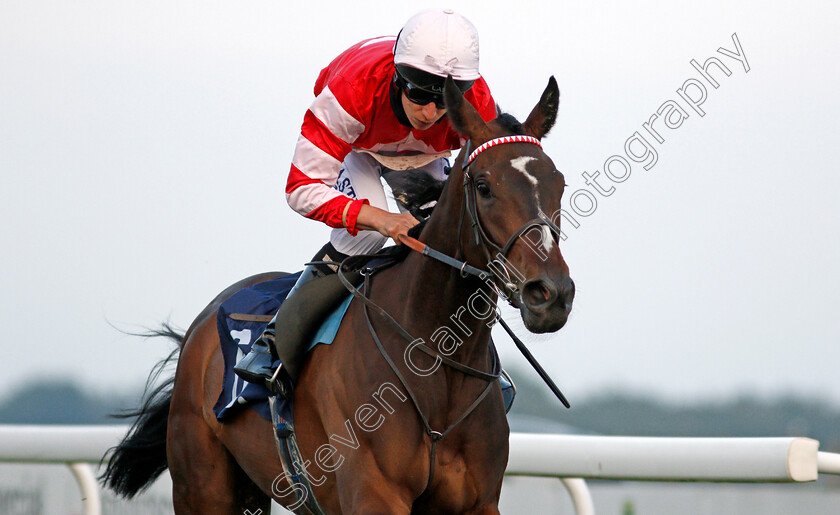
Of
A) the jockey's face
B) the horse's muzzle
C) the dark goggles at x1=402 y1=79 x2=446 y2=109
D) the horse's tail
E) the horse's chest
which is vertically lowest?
the horse's tail

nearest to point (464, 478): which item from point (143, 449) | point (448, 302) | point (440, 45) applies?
point (448, 302)

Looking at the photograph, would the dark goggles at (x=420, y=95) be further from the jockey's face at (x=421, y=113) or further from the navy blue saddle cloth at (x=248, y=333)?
the navy blue saddle cloth at (x=248, y=333)

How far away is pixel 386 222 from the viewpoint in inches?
143

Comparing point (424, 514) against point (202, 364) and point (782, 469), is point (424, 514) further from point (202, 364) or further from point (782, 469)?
point (202, 364)

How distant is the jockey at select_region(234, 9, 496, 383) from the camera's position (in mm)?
3715

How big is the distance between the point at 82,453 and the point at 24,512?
63 cm

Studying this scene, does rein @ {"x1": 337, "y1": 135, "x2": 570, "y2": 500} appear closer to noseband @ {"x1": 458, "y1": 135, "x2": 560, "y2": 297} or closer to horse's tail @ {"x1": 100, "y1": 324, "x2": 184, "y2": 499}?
noseband @ {"x1": 458, "y1": 135, "x2": 560, "y2": 297}

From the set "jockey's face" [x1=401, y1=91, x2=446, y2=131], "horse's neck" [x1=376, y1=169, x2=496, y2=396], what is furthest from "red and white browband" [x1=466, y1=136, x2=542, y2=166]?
"jockey's face" [x1=401, y1=91, x2=446, y2=131]

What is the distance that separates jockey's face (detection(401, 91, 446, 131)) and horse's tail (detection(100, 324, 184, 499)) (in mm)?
2065

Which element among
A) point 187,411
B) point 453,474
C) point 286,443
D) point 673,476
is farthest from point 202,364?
point 673,476

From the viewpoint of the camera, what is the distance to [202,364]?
15.0 feet

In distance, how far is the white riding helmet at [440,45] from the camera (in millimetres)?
3695

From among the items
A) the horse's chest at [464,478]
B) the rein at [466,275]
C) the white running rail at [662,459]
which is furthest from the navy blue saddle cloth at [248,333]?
the white running rail at [662,459]

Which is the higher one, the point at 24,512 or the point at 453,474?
the point at 453,474
